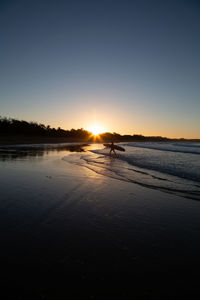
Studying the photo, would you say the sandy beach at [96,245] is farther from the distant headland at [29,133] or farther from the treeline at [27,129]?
the treeline at [27,129]

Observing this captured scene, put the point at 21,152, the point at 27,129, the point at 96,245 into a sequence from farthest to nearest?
Result: the point at 27,129, the point at 21,152, the point at 96,245

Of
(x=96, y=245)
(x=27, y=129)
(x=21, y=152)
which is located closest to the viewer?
(x=96, y=245)

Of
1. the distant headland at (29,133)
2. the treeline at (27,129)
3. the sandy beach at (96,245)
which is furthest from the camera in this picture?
the treeline at (27,129)

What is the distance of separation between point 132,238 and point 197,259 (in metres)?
1.35

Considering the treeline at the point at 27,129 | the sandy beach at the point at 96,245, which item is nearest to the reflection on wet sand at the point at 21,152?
the sandy beach at the point at 96,245

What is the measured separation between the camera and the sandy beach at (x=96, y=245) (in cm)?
290

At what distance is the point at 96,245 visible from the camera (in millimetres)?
4004

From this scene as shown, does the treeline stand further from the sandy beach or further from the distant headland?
the sandy beach

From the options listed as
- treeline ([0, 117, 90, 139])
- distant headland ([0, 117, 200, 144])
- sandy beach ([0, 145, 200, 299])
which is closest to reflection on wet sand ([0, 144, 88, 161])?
sandy beach ([0, 145, 200, 299])

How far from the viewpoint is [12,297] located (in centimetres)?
261

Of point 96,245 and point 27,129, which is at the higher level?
point 27,129

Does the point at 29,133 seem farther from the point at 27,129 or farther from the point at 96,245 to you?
the point at 96,245

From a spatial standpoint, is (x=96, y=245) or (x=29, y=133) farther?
(x=29, y=133)

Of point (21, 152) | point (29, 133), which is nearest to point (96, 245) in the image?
point (21, 152)
